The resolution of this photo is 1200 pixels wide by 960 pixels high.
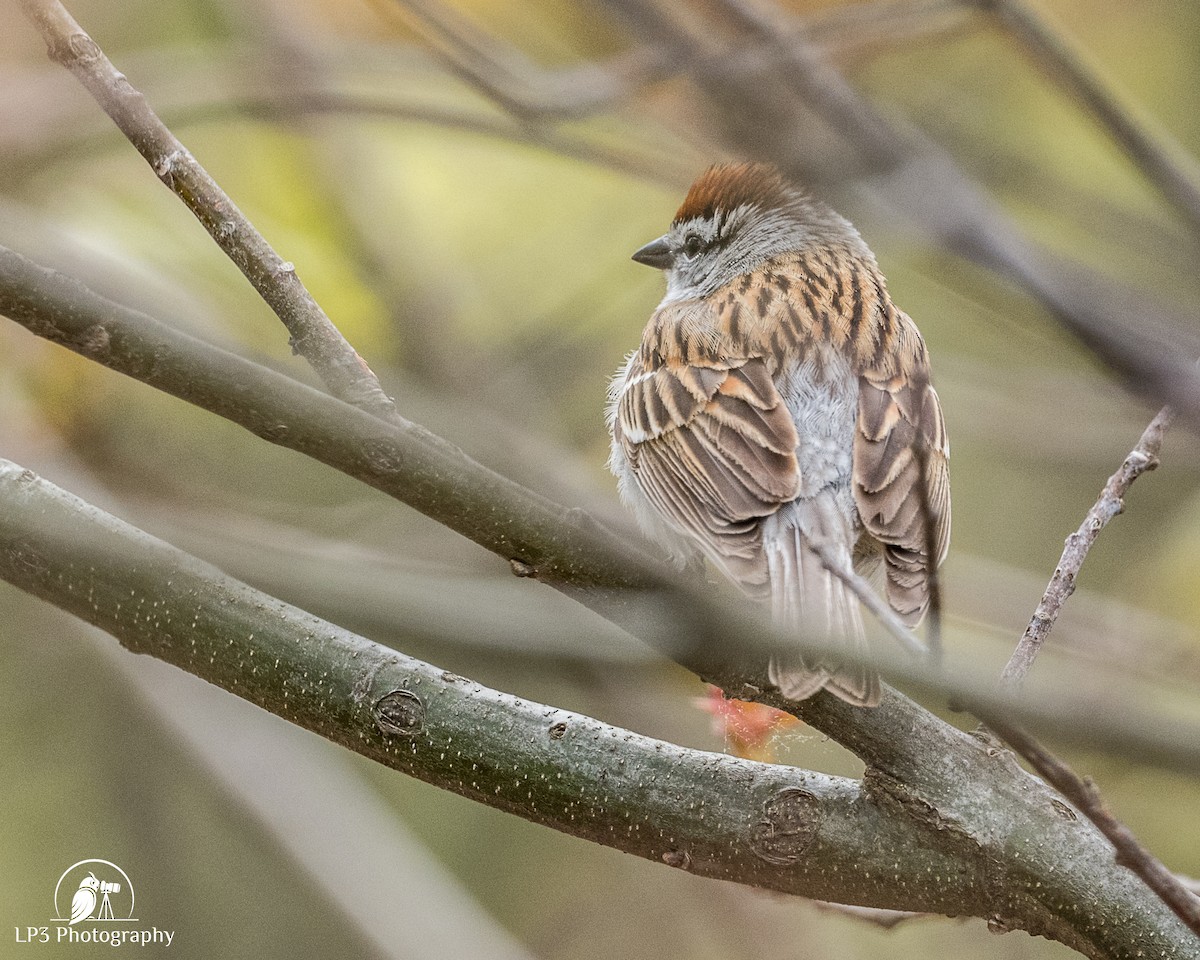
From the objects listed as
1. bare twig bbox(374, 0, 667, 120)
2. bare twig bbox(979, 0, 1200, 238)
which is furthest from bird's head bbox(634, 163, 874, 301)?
bare twig bbox(979, 0, 1200, 238)

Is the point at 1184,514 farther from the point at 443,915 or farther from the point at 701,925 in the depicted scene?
the point at 443,915

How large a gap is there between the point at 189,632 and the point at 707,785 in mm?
893

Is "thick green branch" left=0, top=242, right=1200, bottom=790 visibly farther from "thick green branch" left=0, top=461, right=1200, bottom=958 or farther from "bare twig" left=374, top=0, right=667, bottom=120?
"bare twig" left=374, top=0, right=667, bottom=120

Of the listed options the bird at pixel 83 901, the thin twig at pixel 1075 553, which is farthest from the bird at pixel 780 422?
the bird at pixel 83 901

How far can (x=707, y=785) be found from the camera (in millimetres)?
2238

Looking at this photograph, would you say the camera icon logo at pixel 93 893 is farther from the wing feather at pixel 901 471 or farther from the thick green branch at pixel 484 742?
the wing feather at pixel 901 471

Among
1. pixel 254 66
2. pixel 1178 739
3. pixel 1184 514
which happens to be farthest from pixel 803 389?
pixel 254 66

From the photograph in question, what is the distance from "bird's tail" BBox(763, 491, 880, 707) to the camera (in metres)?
1.89

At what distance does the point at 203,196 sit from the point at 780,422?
1.62 m

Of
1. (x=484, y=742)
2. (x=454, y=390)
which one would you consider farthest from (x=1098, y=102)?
(x=454, y=390)

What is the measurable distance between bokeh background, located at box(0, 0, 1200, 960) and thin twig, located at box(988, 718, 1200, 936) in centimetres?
65

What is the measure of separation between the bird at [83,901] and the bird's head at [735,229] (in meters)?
2.59

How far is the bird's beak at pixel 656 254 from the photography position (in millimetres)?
4422

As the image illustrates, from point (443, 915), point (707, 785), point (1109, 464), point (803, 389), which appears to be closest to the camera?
point (707, 785)
